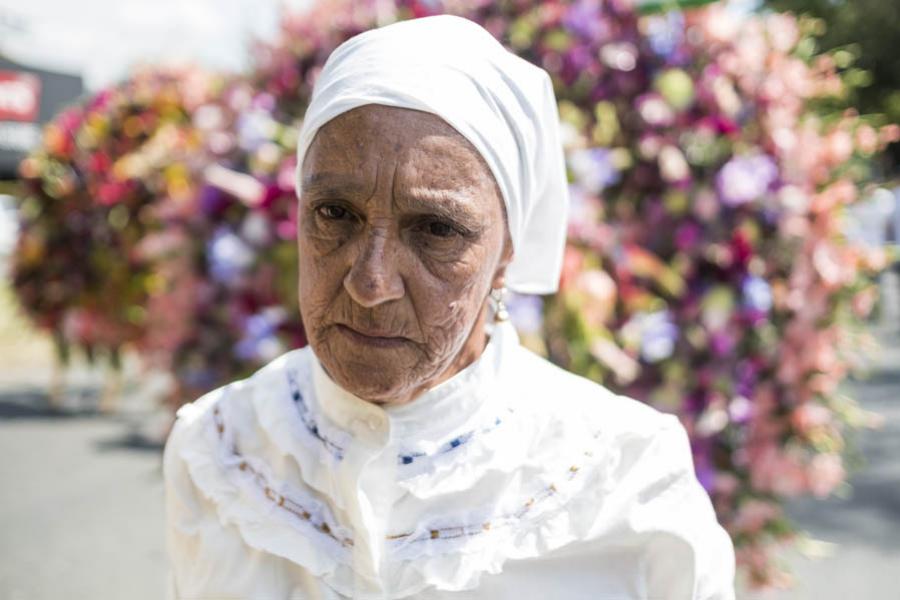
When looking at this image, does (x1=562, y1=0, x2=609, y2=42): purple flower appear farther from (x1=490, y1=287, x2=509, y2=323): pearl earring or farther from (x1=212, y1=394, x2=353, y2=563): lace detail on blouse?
(x1=212, y1=394, x2=353, y2=563): lace detail on blouse

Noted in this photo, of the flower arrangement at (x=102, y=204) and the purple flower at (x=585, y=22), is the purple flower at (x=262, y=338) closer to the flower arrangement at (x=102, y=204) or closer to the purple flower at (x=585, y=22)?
the purple flower at (x=585, y=22)

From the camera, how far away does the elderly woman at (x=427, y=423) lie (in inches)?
53.6

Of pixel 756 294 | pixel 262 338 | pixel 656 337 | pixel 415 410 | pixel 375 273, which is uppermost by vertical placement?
pixel 375 273

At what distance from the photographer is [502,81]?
1475 mm

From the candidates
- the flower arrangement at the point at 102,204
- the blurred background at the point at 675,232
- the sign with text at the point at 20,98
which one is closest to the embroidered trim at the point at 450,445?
the blurred background at the point at 675,232

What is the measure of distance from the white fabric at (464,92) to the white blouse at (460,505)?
32cm

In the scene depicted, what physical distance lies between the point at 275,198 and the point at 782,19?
1.88 meters

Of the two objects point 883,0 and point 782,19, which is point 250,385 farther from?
point 883,0

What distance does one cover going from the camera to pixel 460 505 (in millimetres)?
1488

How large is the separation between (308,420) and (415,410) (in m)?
0.20

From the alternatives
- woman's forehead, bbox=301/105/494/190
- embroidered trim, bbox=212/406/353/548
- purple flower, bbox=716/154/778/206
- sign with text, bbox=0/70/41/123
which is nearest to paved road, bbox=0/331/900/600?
purple flower, bbox=716/154/778/206

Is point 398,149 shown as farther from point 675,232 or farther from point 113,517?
point 113,517

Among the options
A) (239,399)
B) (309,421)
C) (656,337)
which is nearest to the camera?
(309,421)

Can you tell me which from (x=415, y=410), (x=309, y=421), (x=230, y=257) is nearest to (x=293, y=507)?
(x=309, y=421)
